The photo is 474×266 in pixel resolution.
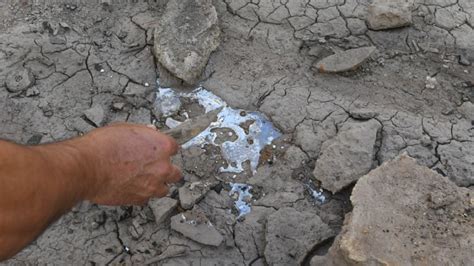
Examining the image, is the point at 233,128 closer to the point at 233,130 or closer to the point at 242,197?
the point at 233,130

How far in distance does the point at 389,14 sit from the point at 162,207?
1.89 m

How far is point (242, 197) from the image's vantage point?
340 cm

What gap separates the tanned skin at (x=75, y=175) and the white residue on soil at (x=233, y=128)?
0.82 meters

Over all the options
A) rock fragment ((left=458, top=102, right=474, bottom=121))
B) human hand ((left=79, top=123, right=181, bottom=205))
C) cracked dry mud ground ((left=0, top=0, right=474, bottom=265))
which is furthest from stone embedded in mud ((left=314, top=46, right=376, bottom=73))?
human hand ((left=79, top=123, right=181, bottom=205))

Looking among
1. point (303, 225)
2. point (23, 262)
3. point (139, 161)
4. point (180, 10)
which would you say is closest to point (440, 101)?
point (303, 225)

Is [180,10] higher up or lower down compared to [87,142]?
lower down

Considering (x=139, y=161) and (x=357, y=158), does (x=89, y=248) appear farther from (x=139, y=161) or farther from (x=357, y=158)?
(x=357, y=158)

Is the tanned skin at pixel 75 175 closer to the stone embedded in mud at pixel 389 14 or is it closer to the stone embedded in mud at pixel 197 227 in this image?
the stone embedded in mud at pixel 197 227

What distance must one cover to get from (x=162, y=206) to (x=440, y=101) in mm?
1731

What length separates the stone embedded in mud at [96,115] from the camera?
364cm

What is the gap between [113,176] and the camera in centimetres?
261

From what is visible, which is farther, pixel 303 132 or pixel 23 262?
pixel 303 132

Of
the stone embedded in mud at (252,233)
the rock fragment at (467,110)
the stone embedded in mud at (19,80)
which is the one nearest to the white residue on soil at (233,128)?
the stone embedded in mud at (252,233)

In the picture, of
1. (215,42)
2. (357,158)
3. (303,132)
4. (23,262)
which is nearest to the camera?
(23,262)
